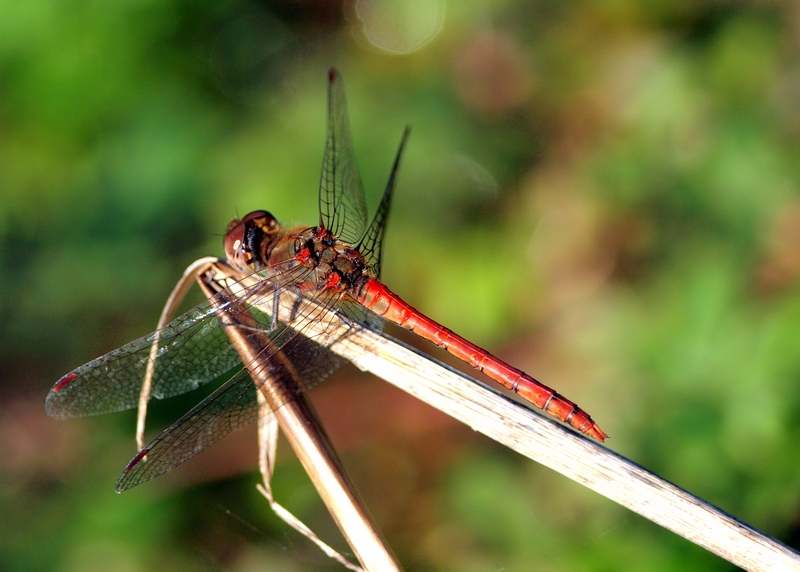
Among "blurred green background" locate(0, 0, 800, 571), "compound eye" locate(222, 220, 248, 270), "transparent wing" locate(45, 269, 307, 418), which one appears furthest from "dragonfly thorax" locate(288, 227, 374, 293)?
"blurred green background" locate(0, 0, 800, 571)

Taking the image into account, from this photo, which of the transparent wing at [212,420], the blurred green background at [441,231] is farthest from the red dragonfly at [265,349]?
the blurred green background at [441,231]

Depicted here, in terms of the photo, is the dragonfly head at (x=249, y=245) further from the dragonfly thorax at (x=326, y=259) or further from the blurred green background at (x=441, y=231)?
the blurred green background at (x=441, y=231)

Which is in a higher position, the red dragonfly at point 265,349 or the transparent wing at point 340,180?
the transparent wing at point 340,180

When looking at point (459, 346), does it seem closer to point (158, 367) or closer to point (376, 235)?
point (376, 235)

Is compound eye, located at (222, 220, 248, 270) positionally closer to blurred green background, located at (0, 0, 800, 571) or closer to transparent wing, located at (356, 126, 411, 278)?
transparent wing, located at (356, 126, 411, 278)

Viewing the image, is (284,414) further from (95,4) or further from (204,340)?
(95,4)

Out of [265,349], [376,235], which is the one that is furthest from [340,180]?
[265,349]
